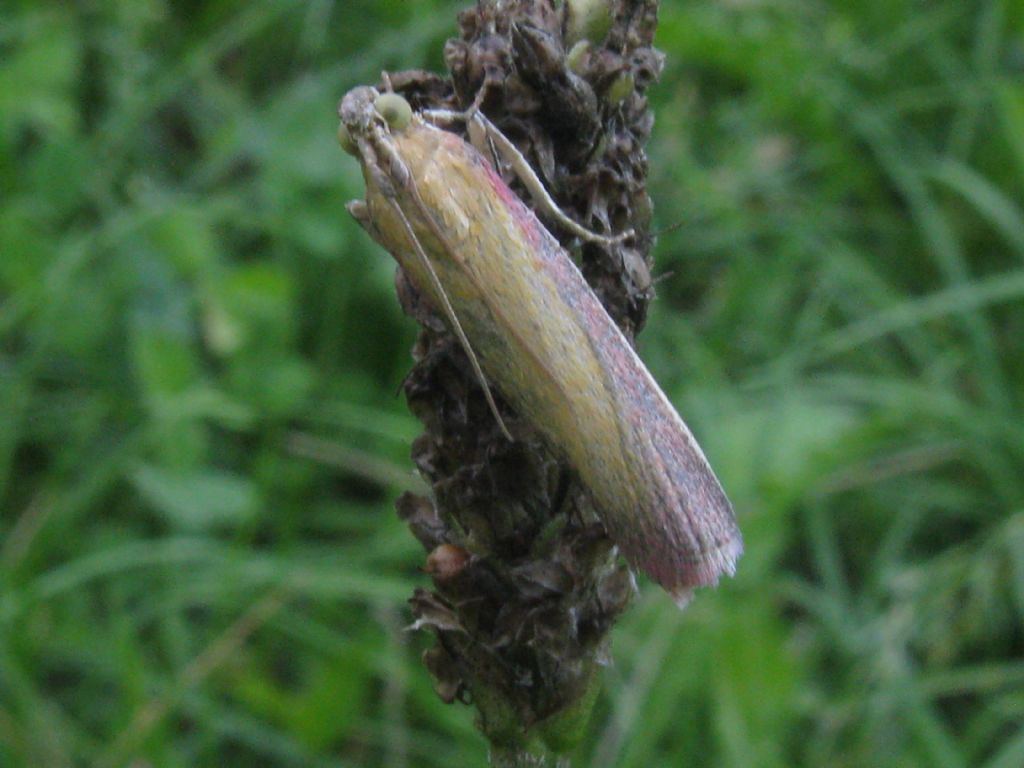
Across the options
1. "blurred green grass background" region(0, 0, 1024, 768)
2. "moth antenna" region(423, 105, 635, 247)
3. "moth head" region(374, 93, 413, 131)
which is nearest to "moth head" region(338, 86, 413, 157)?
"moth head" region(374, 93, 413, 131)

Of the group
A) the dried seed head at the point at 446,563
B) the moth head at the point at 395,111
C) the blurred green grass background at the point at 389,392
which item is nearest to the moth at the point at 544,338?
the moth head at the point at 395,111

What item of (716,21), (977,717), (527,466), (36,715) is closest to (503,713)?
(527,466)

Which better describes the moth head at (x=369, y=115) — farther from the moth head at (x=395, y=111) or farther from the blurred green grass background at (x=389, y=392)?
the blurred green grass background at (x=389, y=392)

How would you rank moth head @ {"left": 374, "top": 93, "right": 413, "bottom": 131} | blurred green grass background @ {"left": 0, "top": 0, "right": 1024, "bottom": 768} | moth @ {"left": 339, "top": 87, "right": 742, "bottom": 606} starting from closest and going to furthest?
moth @ {"left": 339, "top": 87, "right": 742, "bottom": 606} < moth head @ {"left": 374, "top": 93, "right": 413, "bottom": 131} < blurred green grass background @ {"left": 0, "top": 0, "right": 1024, "bottom": 768}

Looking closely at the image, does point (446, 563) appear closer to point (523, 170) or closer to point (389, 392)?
point (523, 170)

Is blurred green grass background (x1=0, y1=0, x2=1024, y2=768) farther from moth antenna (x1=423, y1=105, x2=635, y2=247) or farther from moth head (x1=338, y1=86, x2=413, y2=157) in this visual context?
moth antenna (x1=423, y1=105, x2=635, y2=247)

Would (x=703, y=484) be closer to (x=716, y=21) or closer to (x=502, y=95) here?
(x=502, y=95)

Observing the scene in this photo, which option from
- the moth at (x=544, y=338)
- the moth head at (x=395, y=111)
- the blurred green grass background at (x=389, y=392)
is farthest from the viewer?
the blurred green grass background at (x=389, y=392)
